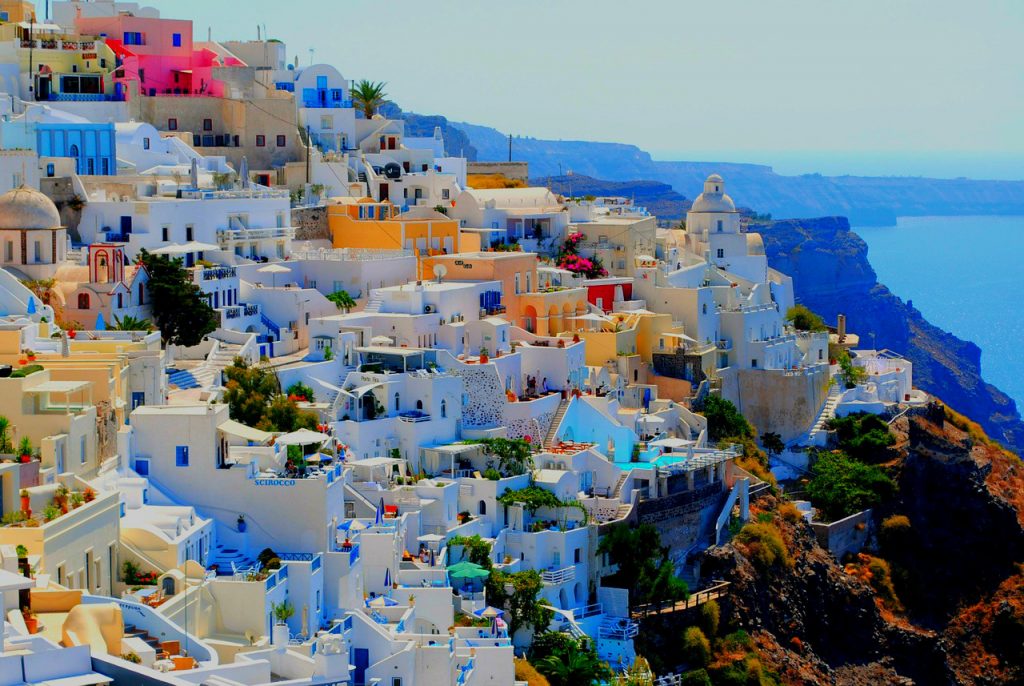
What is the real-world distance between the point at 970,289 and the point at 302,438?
134m

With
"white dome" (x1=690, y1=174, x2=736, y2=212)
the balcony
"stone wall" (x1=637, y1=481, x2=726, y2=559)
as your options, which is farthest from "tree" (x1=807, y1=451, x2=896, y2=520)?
the balcony

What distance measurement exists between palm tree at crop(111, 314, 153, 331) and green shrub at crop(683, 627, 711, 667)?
13.7 meters

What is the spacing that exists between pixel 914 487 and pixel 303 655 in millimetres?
28814

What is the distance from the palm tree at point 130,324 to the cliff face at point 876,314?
5816cm

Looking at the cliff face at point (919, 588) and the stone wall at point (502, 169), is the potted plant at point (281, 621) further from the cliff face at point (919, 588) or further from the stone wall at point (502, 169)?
the stone wall at point (502, 169)

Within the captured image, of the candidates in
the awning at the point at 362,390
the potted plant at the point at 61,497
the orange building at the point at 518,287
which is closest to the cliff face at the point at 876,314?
the orange building at the point at 518,287

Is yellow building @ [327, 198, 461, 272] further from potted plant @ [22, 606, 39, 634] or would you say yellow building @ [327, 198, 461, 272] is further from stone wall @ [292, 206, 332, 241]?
potted plant @ [22, 606, 39, 634]

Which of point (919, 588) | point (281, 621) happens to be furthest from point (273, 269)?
point (919, 588)

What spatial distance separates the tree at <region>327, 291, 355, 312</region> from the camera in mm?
49866

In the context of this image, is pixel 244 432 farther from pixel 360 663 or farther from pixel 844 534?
pixel 844 534

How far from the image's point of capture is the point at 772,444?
57.6 meters

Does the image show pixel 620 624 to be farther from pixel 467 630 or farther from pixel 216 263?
pixel 216 263

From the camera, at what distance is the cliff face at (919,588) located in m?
49.0

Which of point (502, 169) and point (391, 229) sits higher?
point (502, 169)
